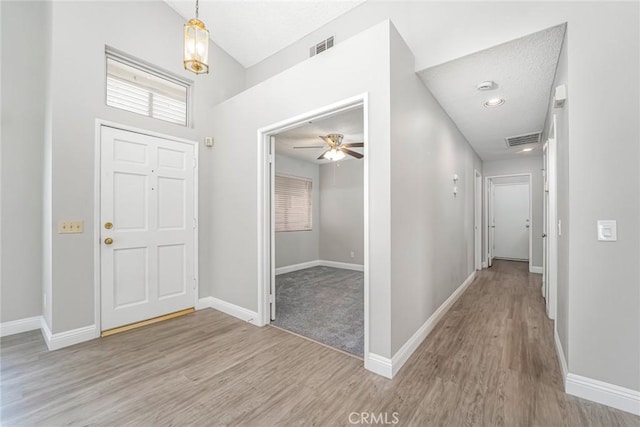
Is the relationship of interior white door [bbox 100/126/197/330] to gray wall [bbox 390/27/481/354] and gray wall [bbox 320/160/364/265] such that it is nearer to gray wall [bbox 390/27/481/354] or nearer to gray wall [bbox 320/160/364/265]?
gray wall [bbox 390/27/481/354]

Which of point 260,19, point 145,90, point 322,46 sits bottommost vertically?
point 145,90

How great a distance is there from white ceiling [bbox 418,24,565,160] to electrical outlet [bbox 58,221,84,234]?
3.64 meters

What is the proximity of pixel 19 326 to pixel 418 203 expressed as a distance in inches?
169

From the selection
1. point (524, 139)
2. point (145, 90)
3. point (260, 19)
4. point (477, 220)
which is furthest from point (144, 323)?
point (524, 139)

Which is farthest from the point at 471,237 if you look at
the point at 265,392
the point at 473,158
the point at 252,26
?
the point at 252,26

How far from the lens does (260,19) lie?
351 cm

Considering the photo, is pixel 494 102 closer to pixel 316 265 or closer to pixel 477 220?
pixel 477 220

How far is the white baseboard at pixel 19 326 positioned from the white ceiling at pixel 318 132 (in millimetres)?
3561

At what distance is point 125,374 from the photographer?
211 cm

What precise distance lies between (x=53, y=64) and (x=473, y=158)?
20.1 ft

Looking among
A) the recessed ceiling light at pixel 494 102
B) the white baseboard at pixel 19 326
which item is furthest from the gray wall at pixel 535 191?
the white baseboard at pixel 19 326

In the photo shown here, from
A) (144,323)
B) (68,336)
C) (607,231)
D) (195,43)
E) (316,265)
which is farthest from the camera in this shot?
(316,265)

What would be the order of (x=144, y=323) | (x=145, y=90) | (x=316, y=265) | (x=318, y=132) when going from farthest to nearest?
(x=316, y=265) < (x=318, y=132) < (x=145, y=90) < (x=144, y=323)

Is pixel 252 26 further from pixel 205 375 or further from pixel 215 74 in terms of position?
pixel 205 375
